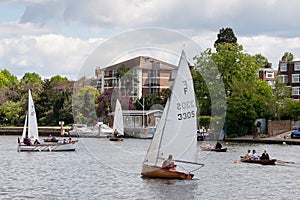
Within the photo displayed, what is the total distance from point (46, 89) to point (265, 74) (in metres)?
58.5

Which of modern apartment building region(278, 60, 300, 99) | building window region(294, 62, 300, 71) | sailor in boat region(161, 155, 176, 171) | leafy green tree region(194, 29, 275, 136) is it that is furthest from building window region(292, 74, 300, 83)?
sailor in boat region(161, 155, 176, 171)

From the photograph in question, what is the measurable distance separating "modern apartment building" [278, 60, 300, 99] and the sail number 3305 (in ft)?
339

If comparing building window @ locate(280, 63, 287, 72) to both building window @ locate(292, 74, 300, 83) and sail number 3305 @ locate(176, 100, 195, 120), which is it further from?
sail number 3305 @ locate(176, 100, 195, 120)

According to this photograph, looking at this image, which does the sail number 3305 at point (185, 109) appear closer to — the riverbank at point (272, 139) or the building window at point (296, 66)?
the riverbank at point (272, 139)

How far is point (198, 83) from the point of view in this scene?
107188 mm

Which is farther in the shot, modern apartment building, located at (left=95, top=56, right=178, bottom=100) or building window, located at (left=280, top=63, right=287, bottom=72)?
building window, located at (left=280, top=63, right=287, bottom=72)

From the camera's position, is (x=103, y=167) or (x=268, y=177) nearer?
(x=268, y=177)

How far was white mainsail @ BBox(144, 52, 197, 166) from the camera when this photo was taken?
4662 cm

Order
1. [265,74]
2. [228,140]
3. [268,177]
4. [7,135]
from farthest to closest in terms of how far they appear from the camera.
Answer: [265,74], [7,135], [228,140], [268,177]

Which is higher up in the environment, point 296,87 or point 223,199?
point 296,87

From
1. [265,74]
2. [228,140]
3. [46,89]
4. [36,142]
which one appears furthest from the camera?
[265,74]

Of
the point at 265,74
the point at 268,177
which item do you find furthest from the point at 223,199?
the point at 265,74

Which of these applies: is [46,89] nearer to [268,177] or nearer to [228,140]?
[228,140]

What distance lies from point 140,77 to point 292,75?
35943 mm
